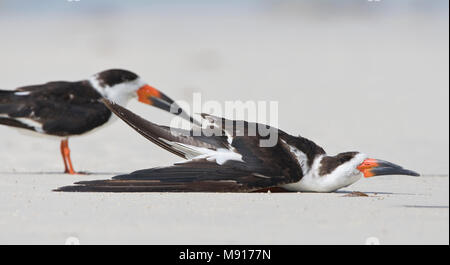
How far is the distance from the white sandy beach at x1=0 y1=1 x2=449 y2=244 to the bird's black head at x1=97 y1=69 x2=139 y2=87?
2.35 ft

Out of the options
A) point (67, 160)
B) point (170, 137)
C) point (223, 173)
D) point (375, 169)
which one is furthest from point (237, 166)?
point (67, 160)

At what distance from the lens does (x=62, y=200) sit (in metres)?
5.90

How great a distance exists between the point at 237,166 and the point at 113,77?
2.88 metres

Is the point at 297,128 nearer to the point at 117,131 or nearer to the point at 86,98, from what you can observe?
the point at 117,131

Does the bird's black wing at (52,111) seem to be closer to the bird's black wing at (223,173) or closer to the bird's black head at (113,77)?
the bird's black head at (113,77)

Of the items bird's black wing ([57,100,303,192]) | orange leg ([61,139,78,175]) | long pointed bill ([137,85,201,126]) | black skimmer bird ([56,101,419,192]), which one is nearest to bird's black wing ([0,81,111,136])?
orange leg ([61,139,78,175])

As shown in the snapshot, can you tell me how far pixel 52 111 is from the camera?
825 centimetres

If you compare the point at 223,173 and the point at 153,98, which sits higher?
the point at 153,98

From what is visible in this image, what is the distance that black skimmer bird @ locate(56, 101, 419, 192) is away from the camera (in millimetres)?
5945

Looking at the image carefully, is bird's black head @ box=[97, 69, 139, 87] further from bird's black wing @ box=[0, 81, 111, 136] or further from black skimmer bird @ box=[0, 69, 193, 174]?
bird's black wing @ box=[0, 81, 111, 136]

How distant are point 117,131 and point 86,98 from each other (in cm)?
250

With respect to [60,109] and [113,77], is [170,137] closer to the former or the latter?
[60,109]

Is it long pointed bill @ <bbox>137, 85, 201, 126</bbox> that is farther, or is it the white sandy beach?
long pointed bill @ <bbox>137, 85, 201, 126</bbox>

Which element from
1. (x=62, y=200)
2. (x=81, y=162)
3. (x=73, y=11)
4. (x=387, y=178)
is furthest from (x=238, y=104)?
(x=73, y=11)
